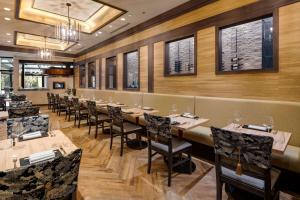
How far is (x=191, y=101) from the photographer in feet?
13.9

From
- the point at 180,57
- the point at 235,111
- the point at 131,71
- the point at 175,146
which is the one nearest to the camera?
the point at 175,146

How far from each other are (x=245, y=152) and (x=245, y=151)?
0.03 feet

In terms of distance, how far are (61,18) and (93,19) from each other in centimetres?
104

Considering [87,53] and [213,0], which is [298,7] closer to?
[213,0]

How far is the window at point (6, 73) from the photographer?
12180 millimetres

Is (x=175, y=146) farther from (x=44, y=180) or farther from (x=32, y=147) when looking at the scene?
(x=44, y=180)

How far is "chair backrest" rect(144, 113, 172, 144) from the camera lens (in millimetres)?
2607

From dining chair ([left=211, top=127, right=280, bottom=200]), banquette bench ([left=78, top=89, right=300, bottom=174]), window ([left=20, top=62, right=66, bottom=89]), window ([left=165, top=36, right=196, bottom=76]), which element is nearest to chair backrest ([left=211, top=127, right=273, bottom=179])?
dining chair ([left=211, top=127, right=280, bottom=200])

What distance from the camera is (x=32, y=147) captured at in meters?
1.85

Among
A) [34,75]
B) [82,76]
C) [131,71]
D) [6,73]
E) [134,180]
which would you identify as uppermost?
[6,73]

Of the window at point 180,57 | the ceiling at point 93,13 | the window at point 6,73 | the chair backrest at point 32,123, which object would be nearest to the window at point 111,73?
the ceiling at point 93,13

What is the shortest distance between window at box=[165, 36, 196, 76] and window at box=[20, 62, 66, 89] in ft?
32.6

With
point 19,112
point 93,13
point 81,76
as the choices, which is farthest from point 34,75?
point 19,112

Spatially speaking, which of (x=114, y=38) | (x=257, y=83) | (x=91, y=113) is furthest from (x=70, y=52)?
(x=257, y=83)
